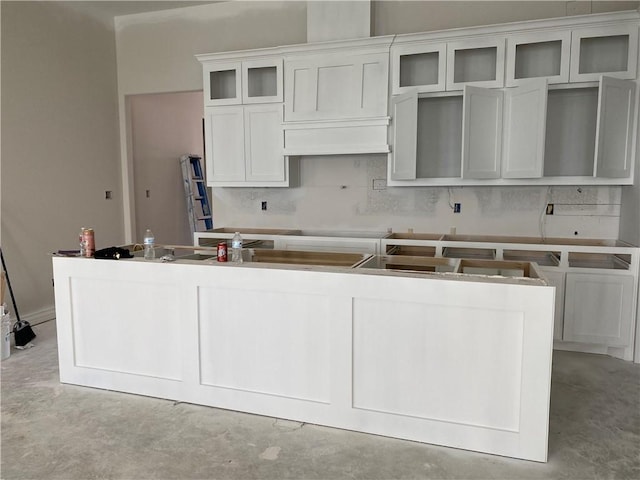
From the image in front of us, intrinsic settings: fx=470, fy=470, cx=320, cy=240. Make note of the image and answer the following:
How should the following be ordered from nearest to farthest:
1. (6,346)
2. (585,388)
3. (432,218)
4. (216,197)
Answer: (585,388), (6,346), (432,218), (216,197)

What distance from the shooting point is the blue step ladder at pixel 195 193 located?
6.84 metres

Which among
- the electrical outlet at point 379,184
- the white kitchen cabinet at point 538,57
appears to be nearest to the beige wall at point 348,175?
the electrical outlet at point 379,184

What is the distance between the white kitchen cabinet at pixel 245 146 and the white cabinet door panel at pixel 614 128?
2.61m

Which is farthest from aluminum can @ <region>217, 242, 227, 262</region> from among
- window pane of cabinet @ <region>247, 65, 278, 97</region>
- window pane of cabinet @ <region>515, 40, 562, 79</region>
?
window pane of cabinet @ <region>515, 40, 562, 79</region>

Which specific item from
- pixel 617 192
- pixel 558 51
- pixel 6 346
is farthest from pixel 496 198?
pixel 6 346

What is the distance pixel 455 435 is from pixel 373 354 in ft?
1.74

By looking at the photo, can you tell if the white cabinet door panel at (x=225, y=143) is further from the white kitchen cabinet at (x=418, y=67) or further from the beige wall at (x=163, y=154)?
the white kitchen cabinet at (x=418, y=67)

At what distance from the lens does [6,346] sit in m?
3.46

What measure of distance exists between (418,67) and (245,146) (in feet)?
5.83

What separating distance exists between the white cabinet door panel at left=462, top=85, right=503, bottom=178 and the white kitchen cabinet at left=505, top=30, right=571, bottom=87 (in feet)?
0.71

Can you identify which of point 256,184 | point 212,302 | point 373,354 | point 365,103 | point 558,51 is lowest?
point 373,354

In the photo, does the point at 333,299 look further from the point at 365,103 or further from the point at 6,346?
the point at 6,346

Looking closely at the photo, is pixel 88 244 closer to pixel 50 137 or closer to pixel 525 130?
pixel 50 137

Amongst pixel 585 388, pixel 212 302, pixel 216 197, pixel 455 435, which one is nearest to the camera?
pixel 455 435
